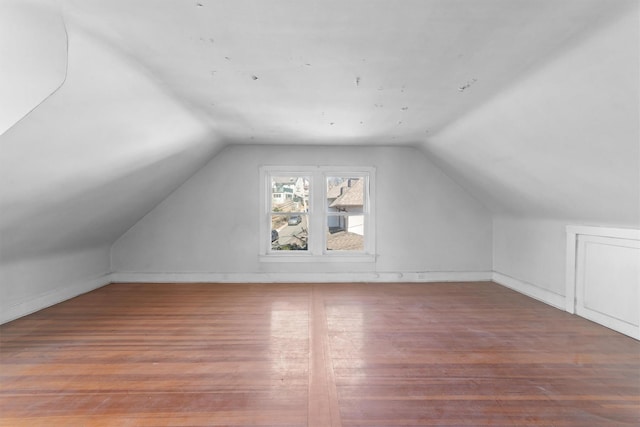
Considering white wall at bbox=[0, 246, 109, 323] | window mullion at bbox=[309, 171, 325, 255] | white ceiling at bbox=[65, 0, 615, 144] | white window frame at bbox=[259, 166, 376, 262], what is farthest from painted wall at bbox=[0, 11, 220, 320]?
window mullion at bbox=[309, 171, 325, 255]

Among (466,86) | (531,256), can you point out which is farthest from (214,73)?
(531,256)

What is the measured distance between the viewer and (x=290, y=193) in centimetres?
584

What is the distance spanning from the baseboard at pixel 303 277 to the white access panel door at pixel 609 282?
184cm

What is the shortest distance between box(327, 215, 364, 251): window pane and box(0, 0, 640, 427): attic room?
34 mm

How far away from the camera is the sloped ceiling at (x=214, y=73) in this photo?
182 cm

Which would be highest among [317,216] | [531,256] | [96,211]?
[96,211]

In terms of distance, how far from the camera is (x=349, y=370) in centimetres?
265

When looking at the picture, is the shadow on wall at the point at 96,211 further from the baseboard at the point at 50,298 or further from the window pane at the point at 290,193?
the window pane at the point at 290,193

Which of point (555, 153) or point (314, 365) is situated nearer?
point (314, 365)

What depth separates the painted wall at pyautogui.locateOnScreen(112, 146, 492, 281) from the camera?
5.60 m

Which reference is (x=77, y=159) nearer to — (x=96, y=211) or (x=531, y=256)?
(x=96, y=211)

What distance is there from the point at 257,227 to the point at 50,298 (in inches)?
109

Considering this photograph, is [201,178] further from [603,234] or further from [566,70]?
[603,234]

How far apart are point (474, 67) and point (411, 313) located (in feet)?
8.75
